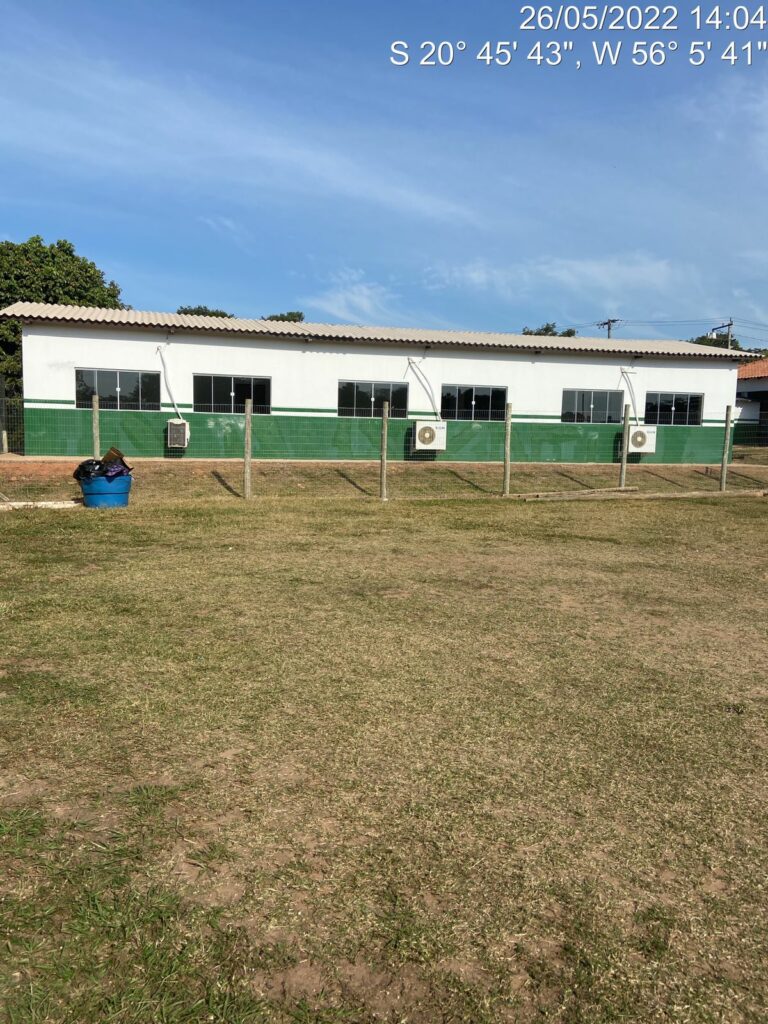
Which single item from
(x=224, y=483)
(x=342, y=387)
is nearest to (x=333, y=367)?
(x=342, y=387)

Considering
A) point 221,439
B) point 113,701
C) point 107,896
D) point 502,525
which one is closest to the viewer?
point 107,896

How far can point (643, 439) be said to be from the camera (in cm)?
2133

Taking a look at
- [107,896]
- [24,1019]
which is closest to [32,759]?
[107,896]

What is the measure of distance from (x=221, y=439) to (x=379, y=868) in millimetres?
16565

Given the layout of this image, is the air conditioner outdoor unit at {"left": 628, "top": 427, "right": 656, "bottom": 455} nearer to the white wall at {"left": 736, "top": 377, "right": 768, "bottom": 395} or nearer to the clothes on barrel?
the clothes on barrel

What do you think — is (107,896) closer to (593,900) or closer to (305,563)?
(593,900)

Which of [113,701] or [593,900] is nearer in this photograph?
[593,900]

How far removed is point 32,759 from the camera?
308 centimetres

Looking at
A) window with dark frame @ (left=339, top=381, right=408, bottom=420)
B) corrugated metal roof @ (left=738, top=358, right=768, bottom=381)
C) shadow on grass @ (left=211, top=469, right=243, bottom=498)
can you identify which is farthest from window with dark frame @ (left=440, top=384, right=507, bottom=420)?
corrugated metal roof @ (left=738, top=358, right=768, bottom=381)

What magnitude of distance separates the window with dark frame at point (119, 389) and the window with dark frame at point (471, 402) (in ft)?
28.6

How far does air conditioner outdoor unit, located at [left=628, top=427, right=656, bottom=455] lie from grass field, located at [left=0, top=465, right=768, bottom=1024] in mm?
15783

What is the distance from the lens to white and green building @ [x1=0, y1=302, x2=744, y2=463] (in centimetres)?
1817

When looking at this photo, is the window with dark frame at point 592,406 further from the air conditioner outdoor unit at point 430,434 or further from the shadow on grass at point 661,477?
the air conditioner outdoor unit at point 430,434

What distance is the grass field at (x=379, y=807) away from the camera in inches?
76.8
